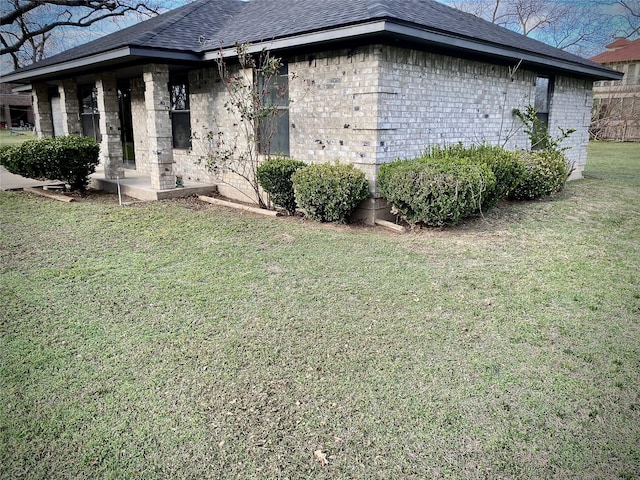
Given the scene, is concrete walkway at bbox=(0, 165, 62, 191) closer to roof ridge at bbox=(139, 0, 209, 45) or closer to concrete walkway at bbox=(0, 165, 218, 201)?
concrete walkway at bbox=(0, 165, 218, 201)

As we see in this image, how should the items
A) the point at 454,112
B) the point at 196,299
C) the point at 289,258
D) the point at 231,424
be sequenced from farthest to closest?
the point at 454,112, the point at 289,258, the point at 196,299, the point at 231,424

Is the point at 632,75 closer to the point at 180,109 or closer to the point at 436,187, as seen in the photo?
the point at 180,109

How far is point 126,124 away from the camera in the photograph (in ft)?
45.0

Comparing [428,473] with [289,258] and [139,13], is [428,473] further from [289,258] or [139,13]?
[139,13]

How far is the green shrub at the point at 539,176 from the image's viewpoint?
948 centimetres

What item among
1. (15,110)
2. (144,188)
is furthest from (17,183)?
(15,110)

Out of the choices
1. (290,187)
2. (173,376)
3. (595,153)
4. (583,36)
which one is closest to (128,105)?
(290,187)

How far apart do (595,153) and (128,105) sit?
20.2 metres

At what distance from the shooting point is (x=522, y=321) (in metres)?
4.32

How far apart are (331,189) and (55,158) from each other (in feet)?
19.7

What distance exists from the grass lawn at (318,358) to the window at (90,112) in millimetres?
8989

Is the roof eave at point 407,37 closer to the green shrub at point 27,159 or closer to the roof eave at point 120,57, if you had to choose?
the roof eave at point 120,57

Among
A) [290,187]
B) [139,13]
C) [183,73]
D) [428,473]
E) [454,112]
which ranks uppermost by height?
[139,13]

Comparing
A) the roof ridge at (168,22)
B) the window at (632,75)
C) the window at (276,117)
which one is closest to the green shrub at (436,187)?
the window at (276,117)
